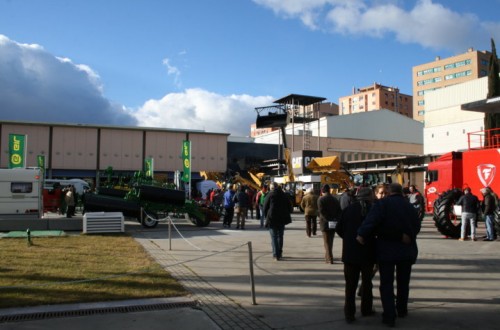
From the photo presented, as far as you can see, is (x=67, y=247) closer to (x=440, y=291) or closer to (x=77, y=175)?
(x=440, y=291)

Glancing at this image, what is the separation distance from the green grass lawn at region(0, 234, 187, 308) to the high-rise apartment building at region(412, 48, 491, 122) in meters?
115

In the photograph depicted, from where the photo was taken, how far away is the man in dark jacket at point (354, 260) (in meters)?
5.68

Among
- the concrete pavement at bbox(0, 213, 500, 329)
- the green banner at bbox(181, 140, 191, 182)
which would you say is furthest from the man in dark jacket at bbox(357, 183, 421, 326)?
the green banner at bbox(181, 140, 191, 182)

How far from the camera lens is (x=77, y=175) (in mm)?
54250

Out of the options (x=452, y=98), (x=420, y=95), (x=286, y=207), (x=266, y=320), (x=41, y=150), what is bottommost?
(x=266, y=320)

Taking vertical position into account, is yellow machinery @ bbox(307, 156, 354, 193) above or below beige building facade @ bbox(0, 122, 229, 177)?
below

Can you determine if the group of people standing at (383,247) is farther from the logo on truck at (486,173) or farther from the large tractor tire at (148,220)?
the large tractor tire at (148,220)

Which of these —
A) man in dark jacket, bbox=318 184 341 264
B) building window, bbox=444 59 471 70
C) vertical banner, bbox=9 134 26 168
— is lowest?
man in dark jacket, bbox=318 184 341 264

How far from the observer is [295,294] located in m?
7.17

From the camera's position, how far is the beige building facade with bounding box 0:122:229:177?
52500 millimetres

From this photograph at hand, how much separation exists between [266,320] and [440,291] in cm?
329

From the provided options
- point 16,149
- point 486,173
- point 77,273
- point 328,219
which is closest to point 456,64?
point 16,149

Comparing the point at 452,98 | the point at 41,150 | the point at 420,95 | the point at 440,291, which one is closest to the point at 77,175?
the point at 41,150

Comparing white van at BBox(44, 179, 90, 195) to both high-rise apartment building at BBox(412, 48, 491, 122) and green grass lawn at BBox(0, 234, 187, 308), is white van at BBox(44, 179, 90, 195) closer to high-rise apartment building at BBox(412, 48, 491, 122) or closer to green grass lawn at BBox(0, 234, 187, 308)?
green grass lawn at BBox(0, 234, 187, 308)
